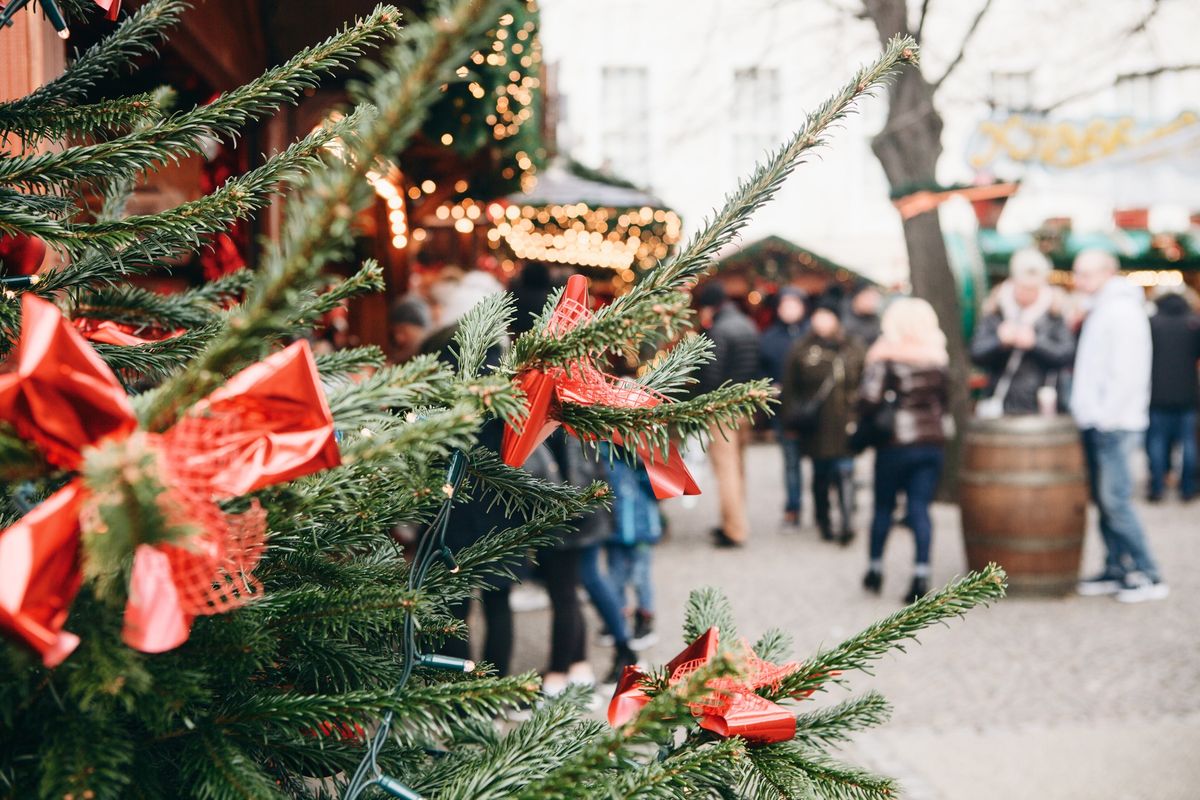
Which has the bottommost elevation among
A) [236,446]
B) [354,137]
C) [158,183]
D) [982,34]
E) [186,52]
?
[236,446]

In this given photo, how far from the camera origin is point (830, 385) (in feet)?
25.8

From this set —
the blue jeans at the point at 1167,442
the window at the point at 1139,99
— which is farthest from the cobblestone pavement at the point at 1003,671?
the window at the point at 1139,99

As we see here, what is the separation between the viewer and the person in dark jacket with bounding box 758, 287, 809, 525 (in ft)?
28.3

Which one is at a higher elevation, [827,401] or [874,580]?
[827,401]

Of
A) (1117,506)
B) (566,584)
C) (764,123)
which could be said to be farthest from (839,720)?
(764,123)

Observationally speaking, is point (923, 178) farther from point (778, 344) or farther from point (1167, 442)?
point (1167, 442)

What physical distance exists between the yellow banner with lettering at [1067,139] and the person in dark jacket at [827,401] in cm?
314

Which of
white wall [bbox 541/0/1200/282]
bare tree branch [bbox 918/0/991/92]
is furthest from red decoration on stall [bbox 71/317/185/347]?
white wall [bbox 541/0/1200/282]

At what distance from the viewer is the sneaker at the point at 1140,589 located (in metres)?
5.93

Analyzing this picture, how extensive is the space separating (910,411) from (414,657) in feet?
17.3

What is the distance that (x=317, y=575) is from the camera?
33.9 inches

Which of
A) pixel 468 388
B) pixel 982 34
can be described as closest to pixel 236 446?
pixel 468 388

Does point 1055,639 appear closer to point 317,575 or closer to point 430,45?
point 317,575

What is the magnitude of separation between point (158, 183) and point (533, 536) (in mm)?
2086
